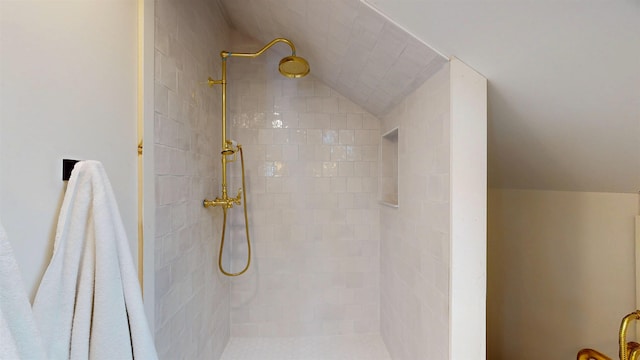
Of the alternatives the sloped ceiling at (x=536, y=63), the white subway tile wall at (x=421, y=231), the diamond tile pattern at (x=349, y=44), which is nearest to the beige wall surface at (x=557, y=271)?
the sloped ceiling at (x=536, y=63)

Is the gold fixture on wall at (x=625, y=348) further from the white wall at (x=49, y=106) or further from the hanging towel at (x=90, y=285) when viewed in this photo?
the white wall at (x=49, y=106)

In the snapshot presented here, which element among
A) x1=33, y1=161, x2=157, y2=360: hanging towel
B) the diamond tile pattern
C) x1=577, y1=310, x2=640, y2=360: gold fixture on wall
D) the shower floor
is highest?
the diamond tile pattern

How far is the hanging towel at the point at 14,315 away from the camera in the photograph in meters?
0.48

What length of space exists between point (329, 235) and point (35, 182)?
1812 millimetres

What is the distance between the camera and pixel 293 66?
173cm

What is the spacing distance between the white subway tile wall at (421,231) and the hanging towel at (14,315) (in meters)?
1.20

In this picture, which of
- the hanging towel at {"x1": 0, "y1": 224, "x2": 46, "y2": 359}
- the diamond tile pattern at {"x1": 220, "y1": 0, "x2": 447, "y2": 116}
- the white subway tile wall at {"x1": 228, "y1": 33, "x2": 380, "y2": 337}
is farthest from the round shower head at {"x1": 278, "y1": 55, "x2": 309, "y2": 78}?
the hanging towel at {"x1": 0, "y1": 224, "x2": 46, "y2": 359}

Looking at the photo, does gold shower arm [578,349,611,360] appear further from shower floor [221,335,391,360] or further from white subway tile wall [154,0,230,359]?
white subway tile wall [154,0,230,359]

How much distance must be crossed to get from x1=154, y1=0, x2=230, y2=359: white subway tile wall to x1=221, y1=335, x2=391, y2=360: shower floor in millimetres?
202

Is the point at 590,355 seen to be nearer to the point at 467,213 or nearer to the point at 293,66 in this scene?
the point at 467,213

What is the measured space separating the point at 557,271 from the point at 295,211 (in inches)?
67.6

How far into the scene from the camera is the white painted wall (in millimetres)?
1096

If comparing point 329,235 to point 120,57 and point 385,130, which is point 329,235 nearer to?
point 385,130

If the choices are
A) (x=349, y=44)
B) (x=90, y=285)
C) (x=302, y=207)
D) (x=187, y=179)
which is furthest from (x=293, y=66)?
(x=90, y=285)
